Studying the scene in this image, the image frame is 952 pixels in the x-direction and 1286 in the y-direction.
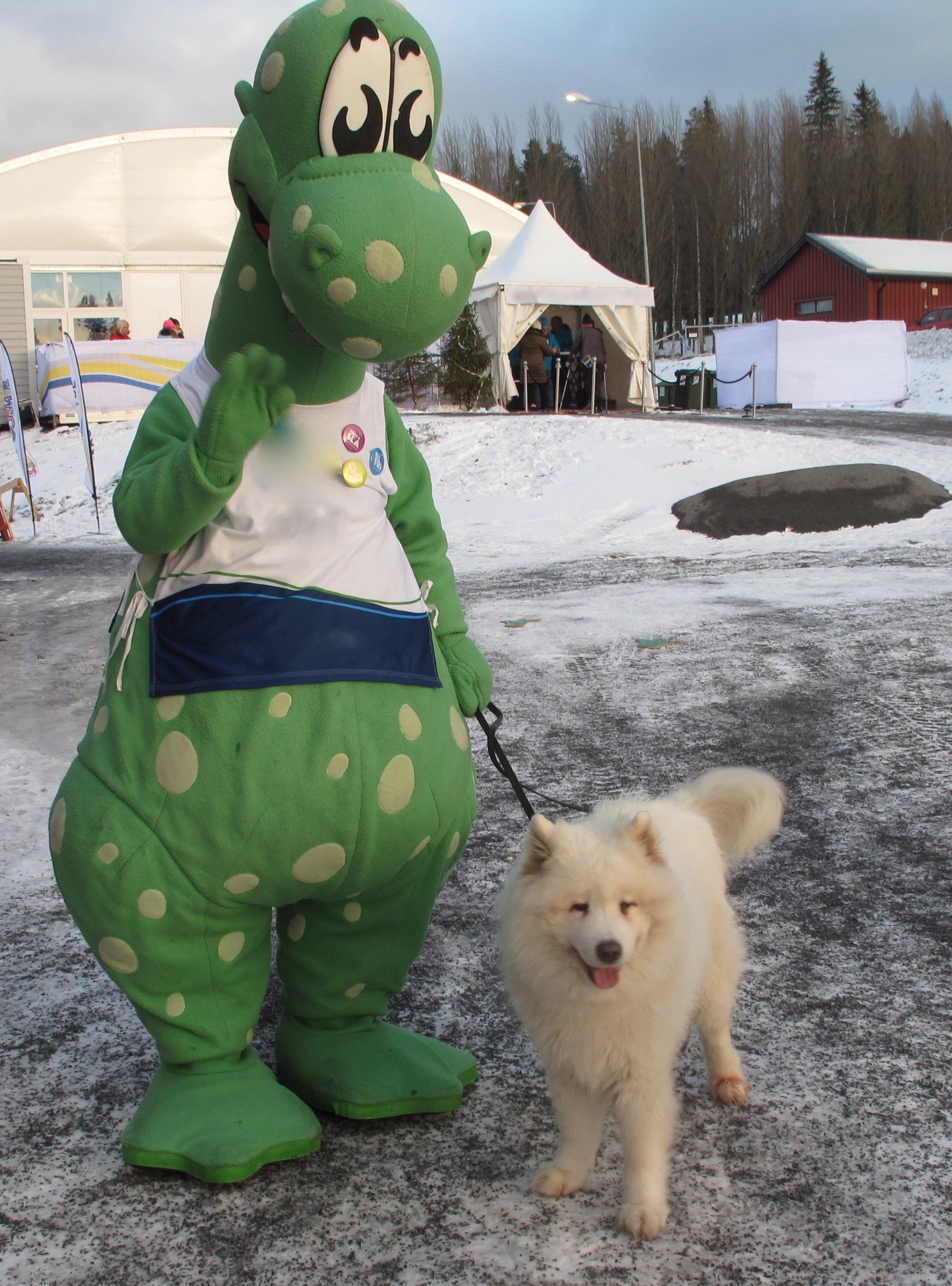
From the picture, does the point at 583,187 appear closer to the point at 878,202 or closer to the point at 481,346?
the point at 878,202

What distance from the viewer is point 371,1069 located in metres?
2.18

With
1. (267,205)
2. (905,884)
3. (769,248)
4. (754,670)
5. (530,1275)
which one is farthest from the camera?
(769,248)

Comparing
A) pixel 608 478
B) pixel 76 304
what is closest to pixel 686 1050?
pixel 608 478

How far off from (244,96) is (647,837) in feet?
4.98

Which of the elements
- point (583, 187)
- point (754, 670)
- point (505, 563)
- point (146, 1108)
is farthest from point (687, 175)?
point (146, 1108)

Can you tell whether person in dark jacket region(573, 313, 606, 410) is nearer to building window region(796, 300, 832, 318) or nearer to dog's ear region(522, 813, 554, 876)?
dog's ear region(522, 813, 554, 876)

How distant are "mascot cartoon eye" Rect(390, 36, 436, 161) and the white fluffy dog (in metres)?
1.23

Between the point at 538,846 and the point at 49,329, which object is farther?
the point at 49,329

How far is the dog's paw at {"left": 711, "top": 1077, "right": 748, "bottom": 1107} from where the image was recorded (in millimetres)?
2205

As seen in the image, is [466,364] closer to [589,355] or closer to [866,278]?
[589,355]

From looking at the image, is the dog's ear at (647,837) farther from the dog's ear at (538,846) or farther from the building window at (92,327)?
the building window at (92,327)

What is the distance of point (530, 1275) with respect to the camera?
172cm

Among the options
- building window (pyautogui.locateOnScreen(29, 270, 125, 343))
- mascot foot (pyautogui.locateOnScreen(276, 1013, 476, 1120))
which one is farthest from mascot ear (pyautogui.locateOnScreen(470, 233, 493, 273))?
building window (pyautogui.locateOnScreen(29, 270, 125, 343))

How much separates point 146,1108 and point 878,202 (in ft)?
208
